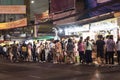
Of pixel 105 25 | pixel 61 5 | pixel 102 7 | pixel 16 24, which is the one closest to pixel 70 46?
pixel 105 25

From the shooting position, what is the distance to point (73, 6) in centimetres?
2994

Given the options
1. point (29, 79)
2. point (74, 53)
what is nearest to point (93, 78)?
point (29, 79)

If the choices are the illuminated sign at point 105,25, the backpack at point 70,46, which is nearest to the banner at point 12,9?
the backpack at point 70,46

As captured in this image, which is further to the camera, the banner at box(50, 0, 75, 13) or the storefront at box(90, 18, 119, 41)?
the banner at box(50, 0, 75, 13)

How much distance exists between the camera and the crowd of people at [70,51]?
75.5 feet

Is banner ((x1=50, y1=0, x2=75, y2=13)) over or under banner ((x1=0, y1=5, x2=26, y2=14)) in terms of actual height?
under

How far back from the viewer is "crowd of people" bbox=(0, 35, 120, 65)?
23011 mm

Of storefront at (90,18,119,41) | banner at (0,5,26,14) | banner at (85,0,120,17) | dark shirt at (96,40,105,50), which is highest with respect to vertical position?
banner at (0,5,26,14)

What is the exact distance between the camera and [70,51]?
86.5 feet

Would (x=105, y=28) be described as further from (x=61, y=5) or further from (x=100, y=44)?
(x=61, y=5)

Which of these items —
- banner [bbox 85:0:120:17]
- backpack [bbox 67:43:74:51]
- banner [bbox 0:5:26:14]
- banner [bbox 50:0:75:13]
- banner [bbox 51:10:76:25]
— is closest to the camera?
banner [bbox 85:0:120:17]

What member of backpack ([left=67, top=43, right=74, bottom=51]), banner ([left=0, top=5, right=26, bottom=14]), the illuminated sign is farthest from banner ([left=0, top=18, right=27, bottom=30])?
the illuminated sign

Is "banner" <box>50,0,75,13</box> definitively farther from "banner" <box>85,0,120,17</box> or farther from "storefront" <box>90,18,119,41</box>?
"storefront" <box>90,18,119,41</box>

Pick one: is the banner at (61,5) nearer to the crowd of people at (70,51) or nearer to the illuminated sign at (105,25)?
the crowd of people at (70,51)
